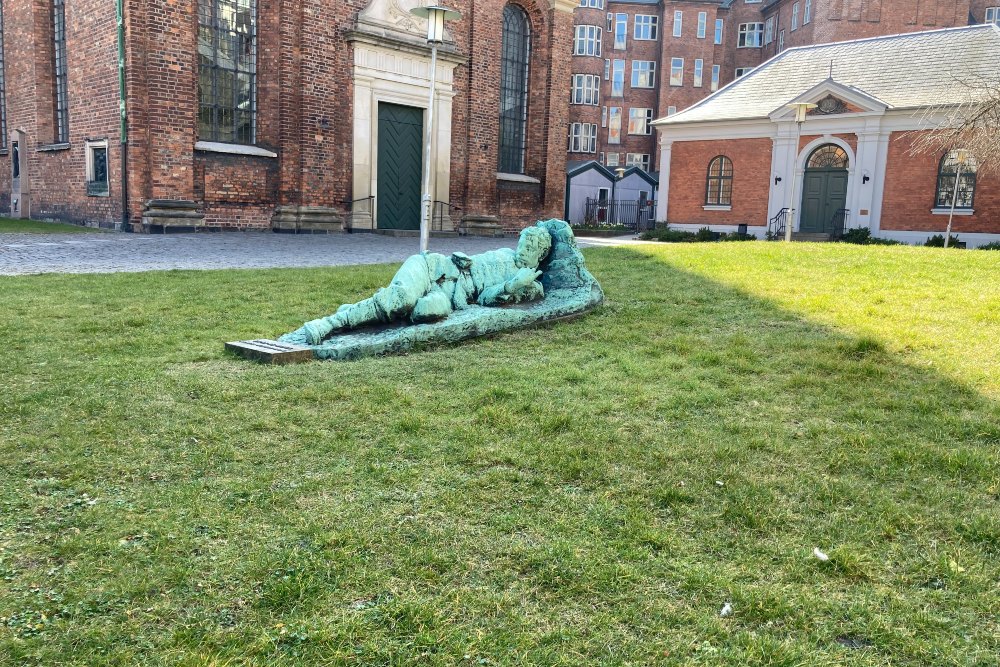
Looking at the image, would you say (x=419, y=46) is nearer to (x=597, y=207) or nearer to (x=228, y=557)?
(x=228, y=557)

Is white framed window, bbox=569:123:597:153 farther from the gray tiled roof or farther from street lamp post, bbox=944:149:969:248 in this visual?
street lamp post, bbox=944:149:969:248

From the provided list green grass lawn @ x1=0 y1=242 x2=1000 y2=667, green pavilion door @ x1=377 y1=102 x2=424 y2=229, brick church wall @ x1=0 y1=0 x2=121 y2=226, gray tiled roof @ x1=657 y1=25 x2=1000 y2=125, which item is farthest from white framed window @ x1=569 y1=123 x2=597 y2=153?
green grass lawn @ x1=0 y1=242 x2=1000 y2=667

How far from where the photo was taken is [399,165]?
20.4m

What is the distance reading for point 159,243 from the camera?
13812 millimetres

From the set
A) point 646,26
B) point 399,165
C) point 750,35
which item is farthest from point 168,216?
point 750,35

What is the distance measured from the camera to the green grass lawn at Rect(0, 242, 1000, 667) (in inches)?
87.9

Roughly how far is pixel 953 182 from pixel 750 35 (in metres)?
32.2

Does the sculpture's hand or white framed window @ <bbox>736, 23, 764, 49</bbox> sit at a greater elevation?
white framed window @ <bbox>736, 23, 764, 49</bbox>

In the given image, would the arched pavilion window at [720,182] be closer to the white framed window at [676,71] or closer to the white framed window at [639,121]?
the white framed window at [639,121]

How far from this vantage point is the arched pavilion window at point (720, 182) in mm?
31016

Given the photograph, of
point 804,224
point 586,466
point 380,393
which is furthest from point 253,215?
point 804,224

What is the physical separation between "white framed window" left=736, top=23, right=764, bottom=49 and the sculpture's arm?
54.1m

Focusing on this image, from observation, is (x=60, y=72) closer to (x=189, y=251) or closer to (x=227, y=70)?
(x=227, y=70)

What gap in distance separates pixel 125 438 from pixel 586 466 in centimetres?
214
